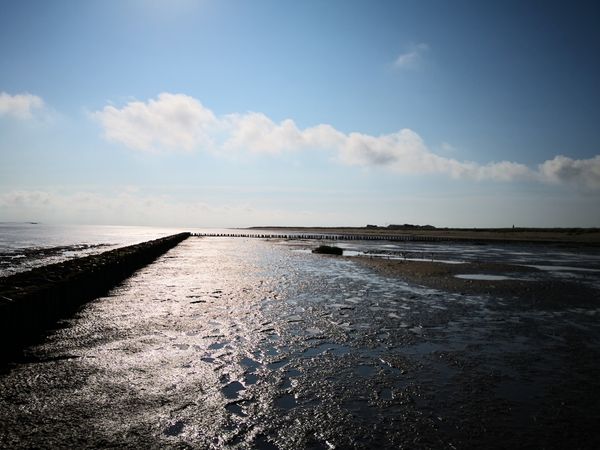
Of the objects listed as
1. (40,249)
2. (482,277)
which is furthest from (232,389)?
(40,249)

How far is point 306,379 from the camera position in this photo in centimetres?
698

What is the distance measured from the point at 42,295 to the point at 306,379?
8.12 meters

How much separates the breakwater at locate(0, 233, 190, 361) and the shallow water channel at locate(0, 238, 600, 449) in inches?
26.0

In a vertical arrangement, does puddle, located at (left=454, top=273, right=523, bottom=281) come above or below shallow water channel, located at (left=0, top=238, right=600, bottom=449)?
above

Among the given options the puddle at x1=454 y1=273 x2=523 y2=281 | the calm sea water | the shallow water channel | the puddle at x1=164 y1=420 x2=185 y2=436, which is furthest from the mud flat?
the calm sea water

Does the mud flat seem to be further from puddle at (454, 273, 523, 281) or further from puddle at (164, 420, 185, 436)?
puddle at (164, 420, 185, 436)

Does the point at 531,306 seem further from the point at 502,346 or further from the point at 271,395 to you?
the point at 271,395

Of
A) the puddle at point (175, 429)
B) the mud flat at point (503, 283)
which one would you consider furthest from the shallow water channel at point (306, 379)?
the mud flat at point (503, 283)

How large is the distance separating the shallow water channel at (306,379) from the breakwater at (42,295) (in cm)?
66

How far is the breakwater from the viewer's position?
8.91 m

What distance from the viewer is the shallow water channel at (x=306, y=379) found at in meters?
5.04

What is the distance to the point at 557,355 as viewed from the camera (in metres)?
8.50

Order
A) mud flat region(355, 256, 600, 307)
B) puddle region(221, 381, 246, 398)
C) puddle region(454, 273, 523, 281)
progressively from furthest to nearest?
puddle region(454, 273, 523, 281) < mud flat region(355, 256, 600, 307) < puddle region(221, 381, 246, 398)

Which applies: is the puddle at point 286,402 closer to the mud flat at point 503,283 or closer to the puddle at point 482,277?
the mud flat at point 503,283
